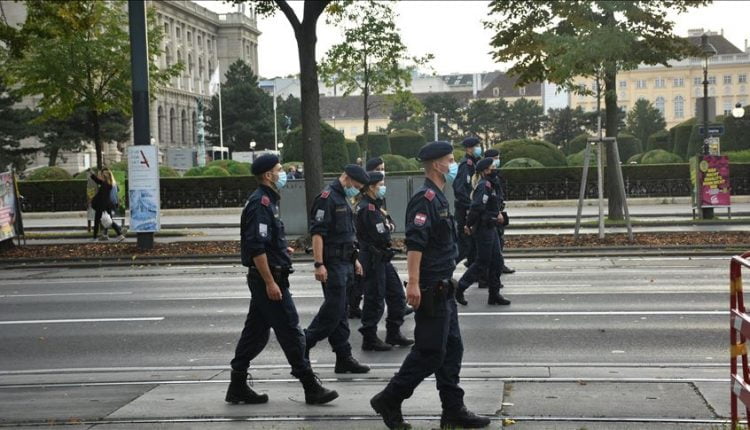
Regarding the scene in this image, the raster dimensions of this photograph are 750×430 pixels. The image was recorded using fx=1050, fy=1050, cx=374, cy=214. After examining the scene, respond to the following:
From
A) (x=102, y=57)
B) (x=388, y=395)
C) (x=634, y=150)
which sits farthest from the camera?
(x=634, y=150)

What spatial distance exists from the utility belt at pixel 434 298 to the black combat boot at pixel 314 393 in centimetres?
130

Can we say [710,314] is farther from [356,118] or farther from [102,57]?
[356,118]

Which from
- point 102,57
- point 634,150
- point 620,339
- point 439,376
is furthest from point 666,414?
point 634,150

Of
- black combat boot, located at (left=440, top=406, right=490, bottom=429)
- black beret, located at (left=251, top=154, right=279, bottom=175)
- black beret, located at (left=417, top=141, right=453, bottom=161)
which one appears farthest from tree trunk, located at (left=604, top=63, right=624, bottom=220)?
black combat boot, located at (left=440, top=406, right=490, bottom=429)

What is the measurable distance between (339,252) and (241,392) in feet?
6.14

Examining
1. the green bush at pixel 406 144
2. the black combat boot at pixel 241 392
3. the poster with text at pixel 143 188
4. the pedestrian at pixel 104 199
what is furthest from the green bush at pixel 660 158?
the black combat boot at pixel 241 392

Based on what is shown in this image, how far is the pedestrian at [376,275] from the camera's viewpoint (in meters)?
10.4

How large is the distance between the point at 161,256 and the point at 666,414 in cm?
1546

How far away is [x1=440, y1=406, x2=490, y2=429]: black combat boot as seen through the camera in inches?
268

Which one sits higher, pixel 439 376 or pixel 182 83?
pixel 182 83

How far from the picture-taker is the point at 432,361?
6871mm

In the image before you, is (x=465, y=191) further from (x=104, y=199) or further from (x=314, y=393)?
(x=104, y=199)

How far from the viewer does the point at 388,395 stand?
6.92 m

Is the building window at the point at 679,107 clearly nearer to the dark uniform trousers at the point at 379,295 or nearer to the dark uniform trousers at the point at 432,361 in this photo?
the dark uniform trousers at the point at 379,295
